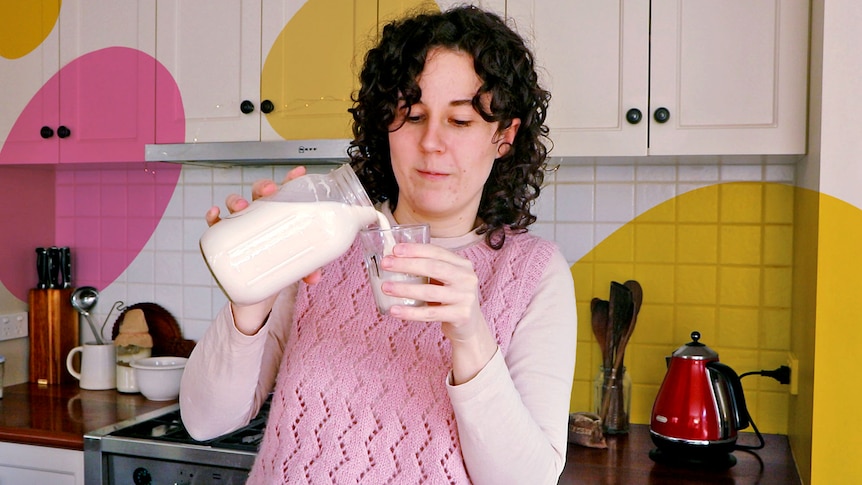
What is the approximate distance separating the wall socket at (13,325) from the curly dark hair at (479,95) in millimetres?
1866

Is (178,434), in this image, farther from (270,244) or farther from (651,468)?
(270,244)

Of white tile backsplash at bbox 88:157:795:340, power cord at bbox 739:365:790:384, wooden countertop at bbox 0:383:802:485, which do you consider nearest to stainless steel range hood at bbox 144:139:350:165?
white tile backsplash at bbox 88:157:795:340

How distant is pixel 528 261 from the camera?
46.2 inches

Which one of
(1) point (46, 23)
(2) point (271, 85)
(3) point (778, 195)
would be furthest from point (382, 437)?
(1) point (46, 23)

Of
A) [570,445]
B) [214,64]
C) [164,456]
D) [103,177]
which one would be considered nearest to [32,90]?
[103,177]

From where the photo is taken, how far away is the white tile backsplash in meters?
2.15

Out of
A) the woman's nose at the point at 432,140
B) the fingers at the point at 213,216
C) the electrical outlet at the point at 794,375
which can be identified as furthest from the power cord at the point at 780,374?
the fingers at the point at 213,216

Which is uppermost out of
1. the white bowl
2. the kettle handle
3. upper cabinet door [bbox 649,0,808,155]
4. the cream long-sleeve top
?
upper cabinet door [bbox 649,0,808,155]

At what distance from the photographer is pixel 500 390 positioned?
924 mm

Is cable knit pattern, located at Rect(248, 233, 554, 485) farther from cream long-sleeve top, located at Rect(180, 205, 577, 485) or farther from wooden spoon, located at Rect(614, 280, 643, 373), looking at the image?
wooden spoon, located at Rect(614, 280, 643, 373)

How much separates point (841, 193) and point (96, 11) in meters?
2.11

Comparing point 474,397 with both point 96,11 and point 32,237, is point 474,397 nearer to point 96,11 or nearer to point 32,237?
point 96,11

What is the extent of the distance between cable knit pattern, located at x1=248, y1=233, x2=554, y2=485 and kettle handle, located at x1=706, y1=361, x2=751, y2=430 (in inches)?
34.0

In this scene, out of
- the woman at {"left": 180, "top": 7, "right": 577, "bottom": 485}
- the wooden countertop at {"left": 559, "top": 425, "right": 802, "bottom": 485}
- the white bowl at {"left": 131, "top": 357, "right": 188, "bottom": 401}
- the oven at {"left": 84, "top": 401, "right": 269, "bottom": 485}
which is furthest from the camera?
the white bowl at {"left": 131, "top": 357, "right": 188, "bottom": 401}
